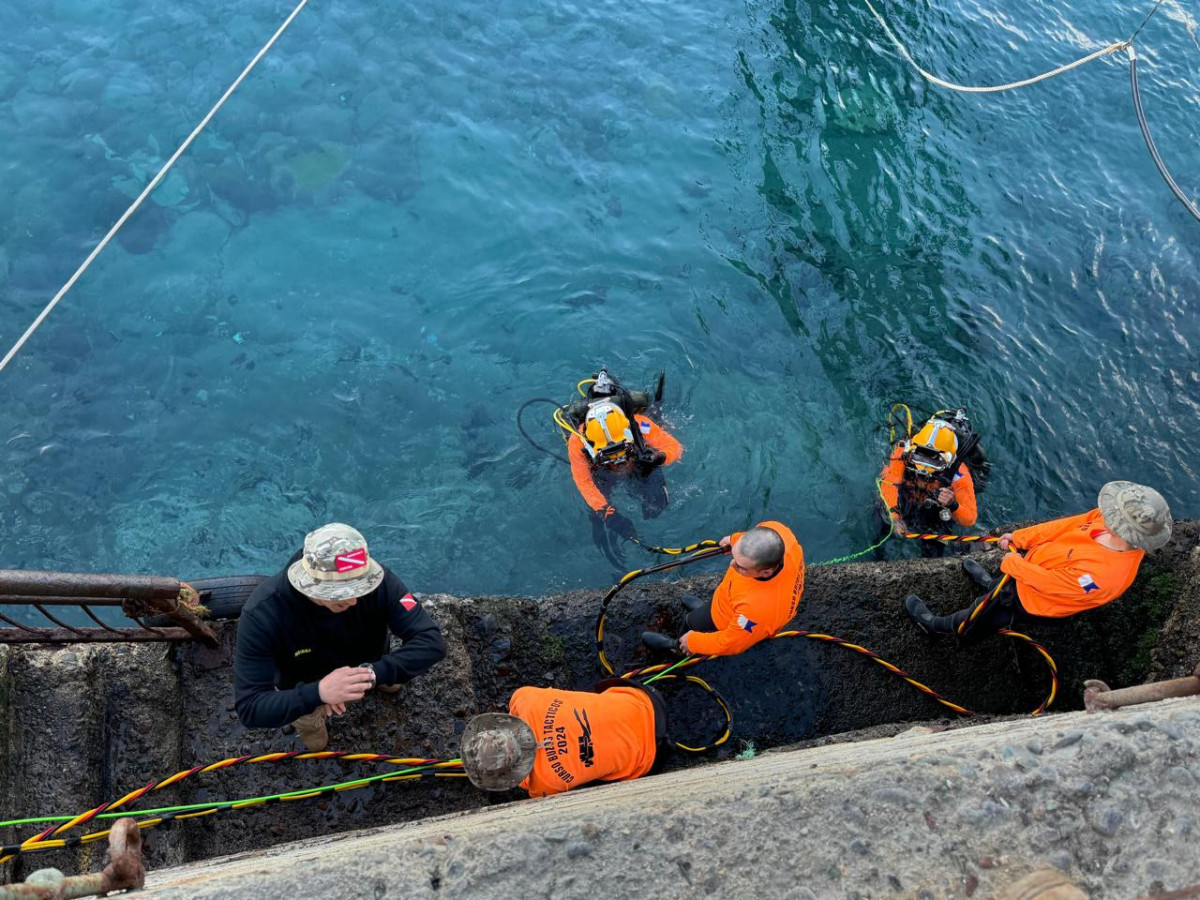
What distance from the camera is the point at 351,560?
3.06 metres

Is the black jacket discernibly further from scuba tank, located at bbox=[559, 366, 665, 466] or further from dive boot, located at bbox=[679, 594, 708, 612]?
scuba tank, located at bbox=[559, 366, 665, 466]

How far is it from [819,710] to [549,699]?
6.09 ft

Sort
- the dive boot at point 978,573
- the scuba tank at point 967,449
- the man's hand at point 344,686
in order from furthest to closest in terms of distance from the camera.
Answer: the scuba tank at point 967,449, the dive boot at point 978,573, the man's hand at point 344,686

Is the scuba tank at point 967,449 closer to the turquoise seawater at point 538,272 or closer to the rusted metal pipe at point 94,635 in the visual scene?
the turquoise seawater at point 538,272

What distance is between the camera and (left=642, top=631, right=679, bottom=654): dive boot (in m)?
4.72

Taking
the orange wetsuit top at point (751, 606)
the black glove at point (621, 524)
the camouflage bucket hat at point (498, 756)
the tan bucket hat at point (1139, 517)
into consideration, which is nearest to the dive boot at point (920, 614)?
the orange wetsuit top at point (751, 606)

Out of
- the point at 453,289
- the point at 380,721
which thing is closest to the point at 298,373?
the point at 453,289

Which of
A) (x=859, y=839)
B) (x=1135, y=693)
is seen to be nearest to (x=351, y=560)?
(x=859, y=839)

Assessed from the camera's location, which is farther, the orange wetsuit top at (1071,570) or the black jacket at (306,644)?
the orange wetsuit top at (1071,570)

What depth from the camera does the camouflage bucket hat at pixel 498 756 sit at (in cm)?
309

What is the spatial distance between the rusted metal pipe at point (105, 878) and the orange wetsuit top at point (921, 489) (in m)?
5.39

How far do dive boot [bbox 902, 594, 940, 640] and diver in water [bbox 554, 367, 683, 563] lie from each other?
2113 mm

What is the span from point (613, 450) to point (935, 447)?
92.0 inches

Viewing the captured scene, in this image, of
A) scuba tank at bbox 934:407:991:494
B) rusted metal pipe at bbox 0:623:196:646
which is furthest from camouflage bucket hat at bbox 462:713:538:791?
scuba tank at bbox 934:407:991:494
